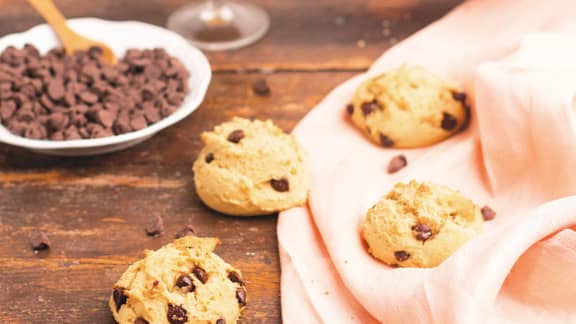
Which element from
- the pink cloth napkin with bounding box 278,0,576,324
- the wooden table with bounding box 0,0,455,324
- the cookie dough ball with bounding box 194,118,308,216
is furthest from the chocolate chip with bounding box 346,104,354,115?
the cookie dough ball with bounding box 194,118,308,216

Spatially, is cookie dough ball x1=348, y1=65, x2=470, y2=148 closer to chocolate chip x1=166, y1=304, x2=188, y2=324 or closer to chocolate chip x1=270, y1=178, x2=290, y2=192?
chocolate chip x1=270, y1=178, x2=290, y2=192

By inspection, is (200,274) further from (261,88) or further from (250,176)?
(261,88)

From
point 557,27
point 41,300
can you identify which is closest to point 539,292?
point 557,27

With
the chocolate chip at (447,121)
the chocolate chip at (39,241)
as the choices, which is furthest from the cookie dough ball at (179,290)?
the chocolate chip at (447,121)

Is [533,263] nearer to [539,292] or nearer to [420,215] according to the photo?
[539,292]

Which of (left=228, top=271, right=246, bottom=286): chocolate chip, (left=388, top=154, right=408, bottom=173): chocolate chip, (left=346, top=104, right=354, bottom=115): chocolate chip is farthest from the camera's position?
(left=346, top=104, right=354, bottom=115): chocolate chip

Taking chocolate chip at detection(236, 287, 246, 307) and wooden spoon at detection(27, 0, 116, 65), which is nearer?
chocolate chip at detection(236, 287, 246, 307)
